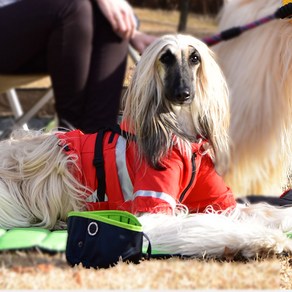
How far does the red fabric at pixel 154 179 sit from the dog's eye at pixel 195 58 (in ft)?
0.80

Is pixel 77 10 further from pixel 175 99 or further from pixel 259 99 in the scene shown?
pixel 175 99

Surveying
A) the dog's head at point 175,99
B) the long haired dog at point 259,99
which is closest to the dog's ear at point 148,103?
the dog's head at point 175,99

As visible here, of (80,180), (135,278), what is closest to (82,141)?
(80,180)

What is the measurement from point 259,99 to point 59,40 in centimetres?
86

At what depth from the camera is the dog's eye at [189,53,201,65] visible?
2.07m

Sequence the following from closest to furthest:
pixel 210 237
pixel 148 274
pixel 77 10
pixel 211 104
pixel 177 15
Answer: pixel 148 274, pixel 210 237, pixel 211 104, pixel 77 10, pixel 177 15

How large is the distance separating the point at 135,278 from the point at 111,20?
1.61m

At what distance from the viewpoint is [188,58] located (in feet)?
6.77

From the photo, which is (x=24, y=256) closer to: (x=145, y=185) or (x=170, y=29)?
(x=145, y=185)

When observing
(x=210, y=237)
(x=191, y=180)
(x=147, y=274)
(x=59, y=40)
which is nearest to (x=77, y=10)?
(x=59, y=40)

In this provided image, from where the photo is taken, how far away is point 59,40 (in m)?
2.92

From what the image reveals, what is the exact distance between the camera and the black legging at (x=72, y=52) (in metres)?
2.90

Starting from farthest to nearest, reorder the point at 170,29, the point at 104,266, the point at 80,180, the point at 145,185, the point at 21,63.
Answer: the point at 170,29 < the point at 21,63 < the point at 80,180 < the point at 145,185 < the point at 104,266

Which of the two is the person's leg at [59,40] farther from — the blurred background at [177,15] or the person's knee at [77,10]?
the blurred background at [177,15]
